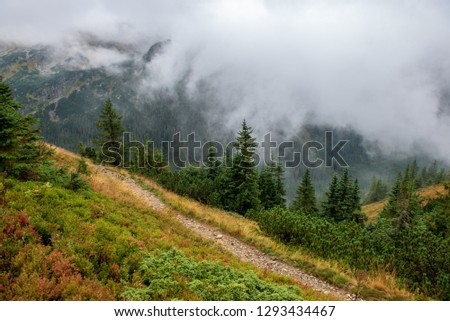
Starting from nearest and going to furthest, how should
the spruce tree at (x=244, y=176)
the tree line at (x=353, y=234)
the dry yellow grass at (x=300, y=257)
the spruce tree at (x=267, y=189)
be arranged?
the dry yellow grass at (x=300, y=257) → the tree line at (x=353, y=234) → the spruce tree at (x=244, y=176) → the spruce tree at (x=267, y=189)

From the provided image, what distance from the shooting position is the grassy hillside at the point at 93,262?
6.40 meters

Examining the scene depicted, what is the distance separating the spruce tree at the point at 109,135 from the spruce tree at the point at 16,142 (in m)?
24.8

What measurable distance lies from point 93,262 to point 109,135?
112ft

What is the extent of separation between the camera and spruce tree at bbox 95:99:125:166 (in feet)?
124

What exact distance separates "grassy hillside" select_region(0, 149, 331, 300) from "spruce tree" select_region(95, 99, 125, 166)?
88.8 ft

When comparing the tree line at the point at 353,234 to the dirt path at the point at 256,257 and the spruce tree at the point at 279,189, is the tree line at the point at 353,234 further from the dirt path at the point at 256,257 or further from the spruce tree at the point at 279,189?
the spruce tree at the point at 279,189

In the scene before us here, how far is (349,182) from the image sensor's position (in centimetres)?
4684

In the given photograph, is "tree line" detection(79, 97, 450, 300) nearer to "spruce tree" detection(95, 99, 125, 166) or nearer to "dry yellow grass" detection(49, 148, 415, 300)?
"dry yellow grass" detection(49, 148, 415, 300)

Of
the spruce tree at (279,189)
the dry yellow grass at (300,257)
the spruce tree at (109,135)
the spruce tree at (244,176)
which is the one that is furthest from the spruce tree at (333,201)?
the spruce tree at (109,135)

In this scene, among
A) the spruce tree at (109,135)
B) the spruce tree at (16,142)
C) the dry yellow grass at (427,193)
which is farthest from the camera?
the dry yellow grass at (427,193)

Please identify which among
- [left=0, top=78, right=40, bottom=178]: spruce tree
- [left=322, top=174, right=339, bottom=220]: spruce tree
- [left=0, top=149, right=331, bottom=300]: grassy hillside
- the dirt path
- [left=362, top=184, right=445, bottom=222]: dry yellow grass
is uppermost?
[left=0, top=78, right=40, bottom=178]: spruce tree

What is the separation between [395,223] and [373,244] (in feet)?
34.4

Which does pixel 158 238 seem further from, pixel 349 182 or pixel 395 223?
pixel 349 182

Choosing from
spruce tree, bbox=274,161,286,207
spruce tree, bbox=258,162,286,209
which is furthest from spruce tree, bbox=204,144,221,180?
spruce tree, bbox=274,161,286,207
